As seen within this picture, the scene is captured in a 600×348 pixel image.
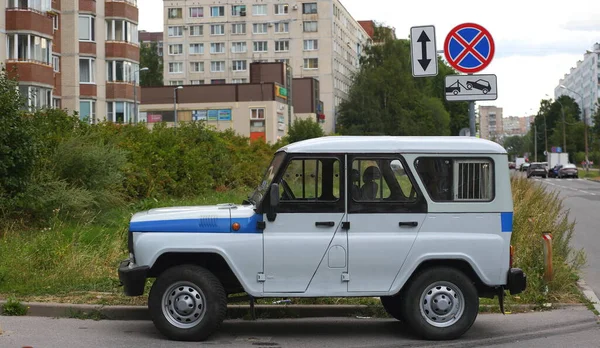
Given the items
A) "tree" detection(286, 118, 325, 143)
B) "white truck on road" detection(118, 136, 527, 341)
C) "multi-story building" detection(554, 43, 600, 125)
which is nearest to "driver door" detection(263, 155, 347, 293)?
"white truck on road" detection(118, 136, 527, 341)

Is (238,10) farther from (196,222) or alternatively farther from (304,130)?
(196,222)

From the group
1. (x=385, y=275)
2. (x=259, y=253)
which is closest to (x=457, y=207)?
(x=385, y=275)

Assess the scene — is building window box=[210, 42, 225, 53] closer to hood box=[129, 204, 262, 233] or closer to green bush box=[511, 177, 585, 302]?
green bush box=[511, 177, 585, 302]

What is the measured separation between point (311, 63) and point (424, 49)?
3983 inches

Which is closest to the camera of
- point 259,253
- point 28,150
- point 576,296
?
point 259,253

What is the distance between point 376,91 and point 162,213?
88963mm

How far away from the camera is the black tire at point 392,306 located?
958 cm

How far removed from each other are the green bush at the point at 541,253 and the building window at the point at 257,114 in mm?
72948

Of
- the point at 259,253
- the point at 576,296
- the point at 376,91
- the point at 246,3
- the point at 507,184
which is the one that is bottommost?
the point at 576,296

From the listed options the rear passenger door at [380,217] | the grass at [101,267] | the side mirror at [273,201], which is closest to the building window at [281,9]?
the grass at [101,267]

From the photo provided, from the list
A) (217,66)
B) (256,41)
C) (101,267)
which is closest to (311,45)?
(256,41)

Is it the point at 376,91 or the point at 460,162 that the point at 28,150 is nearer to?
the point at 460,162

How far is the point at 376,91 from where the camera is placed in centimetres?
9681

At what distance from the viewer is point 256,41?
115750 millimetres
